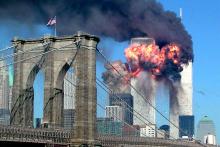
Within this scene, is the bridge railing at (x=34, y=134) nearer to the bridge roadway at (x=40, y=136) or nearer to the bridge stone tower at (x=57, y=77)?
the bridge roadway at (x=40, y=136)

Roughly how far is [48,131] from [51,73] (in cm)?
909

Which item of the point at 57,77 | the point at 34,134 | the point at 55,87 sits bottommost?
the point at 34,134

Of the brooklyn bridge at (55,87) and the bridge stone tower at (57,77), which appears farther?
the bridge stone tower at (57,77)

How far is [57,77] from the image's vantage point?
93938 mm

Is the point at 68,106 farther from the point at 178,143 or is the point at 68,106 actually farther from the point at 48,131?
the point at 48,131

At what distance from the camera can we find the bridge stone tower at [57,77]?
9019cm

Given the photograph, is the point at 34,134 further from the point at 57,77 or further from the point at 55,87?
the point at 57,77

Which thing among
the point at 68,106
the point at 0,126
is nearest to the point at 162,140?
the point at 68,106

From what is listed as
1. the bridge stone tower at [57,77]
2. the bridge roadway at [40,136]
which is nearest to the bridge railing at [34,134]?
the bridge roadway at [40,136]

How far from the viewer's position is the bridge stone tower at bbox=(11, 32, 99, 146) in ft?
296

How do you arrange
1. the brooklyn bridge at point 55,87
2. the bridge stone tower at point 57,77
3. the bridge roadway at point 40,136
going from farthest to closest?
the bridge stone tower at point 57,77 → the brooklyn bridge at point 55,87 → the bridge roadway at point 40,136

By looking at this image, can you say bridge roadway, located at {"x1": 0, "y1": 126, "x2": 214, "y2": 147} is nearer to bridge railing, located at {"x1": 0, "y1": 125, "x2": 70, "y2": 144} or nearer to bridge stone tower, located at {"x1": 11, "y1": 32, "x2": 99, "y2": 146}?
bridge railing, located at {"x1": 0, "y1": 125, "x2": 70, "y2": 144}

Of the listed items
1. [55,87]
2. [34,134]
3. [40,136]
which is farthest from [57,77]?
[34,134]

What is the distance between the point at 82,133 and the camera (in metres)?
89.7
